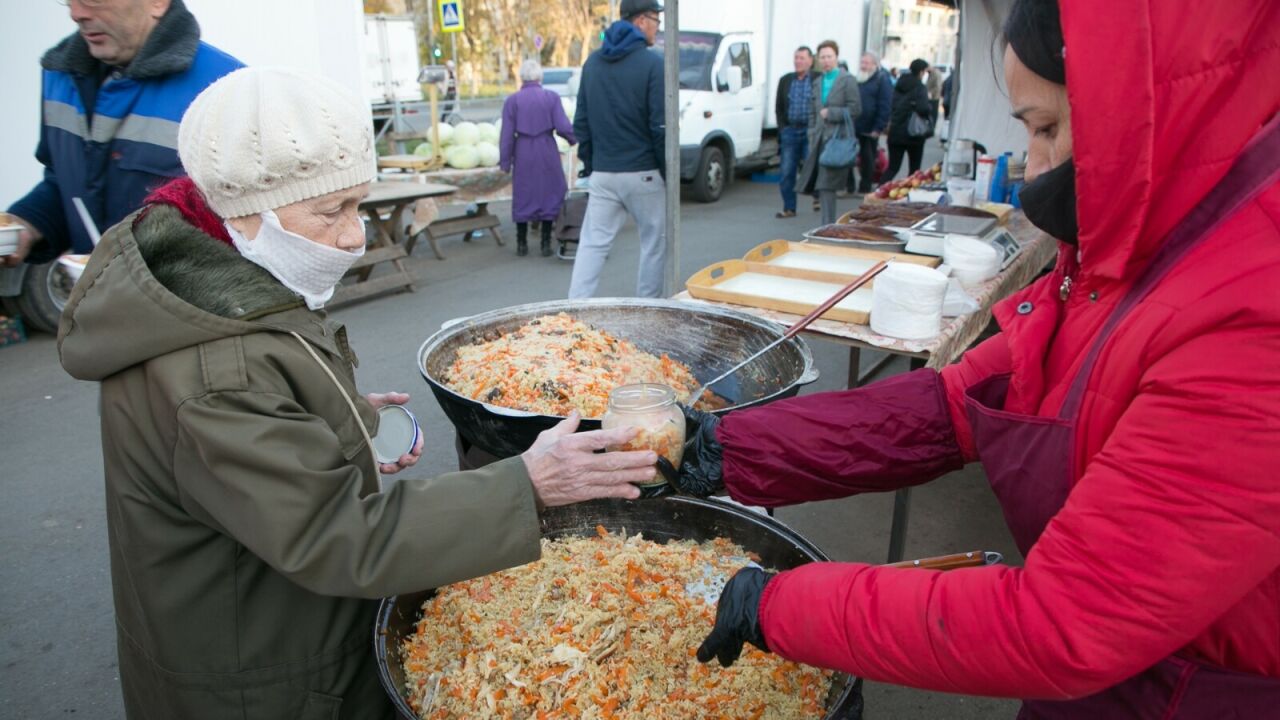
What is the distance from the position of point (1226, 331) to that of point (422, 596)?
1.67 metres

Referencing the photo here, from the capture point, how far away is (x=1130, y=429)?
3.45 ft

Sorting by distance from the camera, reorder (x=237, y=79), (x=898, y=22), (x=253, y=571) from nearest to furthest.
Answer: (x=237, y=79) < (x=253, y=571) < (x=898, y=22)

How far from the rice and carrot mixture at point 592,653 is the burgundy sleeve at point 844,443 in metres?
0.28

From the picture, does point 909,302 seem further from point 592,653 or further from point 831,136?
point 831,136

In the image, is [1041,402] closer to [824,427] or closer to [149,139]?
[824,427]

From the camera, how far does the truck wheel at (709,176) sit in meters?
12.8

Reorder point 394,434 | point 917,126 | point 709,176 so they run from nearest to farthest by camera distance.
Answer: point 394,434 < point 917,126 < point 709,176

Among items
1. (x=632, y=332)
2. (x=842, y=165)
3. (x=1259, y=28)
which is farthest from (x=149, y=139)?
(x=842, y=165)

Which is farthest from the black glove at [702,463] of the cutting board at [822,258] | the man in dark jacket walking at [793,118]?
the man in dark jacket walking at [793,118]

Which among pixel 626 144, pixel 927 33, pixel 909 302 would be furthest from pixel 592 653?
pixel 927 33

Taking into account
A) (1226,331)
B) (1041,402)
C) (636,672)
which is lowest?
(636,672)

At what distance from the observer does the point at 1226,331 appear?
0.99m

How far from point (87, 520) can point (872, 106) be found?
1165cm

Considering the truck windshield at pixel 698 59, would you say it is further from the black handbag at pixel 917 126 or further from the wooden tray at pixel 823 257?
the wooden tray at pixel 823 257
